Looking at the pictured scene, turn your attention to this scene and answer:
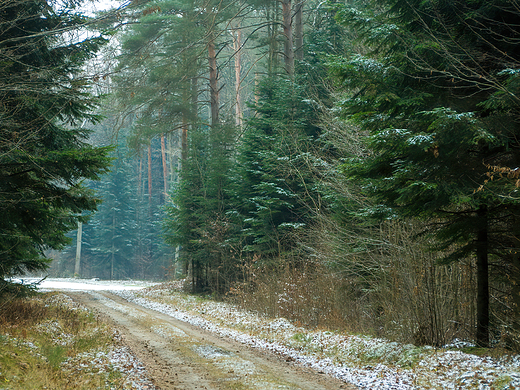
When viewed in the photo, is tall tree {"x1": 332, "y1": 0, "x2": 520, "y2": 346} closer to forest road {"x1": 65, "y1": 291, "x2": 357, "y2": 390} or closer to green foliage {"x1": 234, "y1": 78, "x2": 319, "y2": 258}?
forest road {"x1": 65, "y1": 291, "x2": 357, "y2": 390}

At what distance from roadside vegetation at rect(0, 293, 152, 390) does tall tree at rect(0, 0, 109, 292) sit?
146 centimetres

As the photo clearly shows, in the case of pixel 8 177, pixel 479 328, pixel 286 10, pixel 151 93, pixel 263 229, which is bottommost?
pixel 479 328

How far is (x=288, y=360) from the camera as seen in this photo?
8.40m

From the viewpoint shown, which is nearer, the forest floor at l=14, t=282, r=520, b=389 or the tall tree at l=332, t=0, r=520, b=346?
the tall tree at l=332, t=0, r=520, b=346

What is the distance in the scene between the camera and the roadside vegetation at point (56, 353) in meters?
6.00

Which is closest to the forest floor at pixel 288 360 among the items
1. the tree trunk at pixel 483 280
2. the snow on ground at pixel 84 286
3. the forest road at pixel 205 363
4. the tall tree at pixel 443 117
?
the forest road at pixel 205 363

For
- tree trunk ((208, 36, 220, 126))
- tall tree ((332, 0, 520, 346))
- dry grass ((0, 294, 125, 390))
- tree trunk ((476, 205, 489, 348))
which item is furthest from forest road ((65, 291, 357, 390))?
tree trunk ((208, 36, 220, 126))

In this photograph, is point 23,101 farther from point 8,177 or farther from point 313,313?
point 313,313

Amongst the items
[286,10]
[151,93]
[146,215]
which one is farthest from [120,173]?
[286,10]

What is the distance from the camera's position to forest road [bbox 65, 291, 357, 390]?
6547 millimetres

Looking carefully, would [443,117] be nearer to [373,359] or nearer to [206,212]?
[373,359]

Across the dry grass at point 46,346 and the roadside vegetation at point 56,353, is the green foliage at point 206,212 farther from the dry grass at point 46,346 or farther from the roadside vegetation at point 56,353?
the roadside vegetation at point 56,353

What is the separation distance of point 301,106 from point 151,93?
9537 mm

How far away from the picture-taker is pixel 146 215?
5231cm
